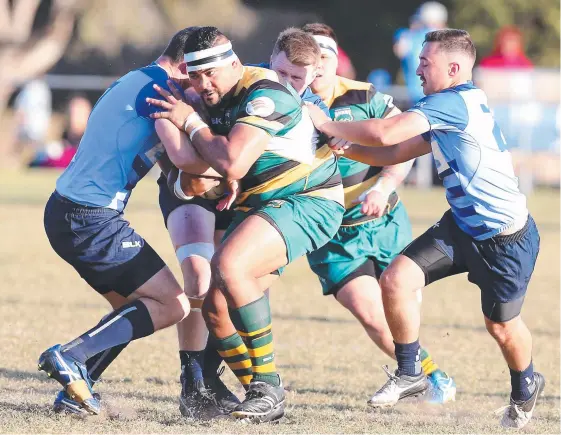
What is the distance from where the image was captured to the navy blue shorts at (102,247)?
207 inches

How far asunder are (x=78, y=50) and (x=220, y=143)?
25.1 meters

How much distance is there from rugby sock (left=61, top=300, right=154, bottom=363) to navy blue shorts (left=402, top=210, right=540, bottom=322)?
1378mm

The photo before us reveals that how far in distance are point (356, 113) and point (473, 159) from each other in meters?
1.19

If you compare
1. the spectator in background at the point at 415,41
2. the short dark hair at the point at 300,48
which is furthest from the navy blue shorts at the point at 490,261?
the spectator in background at the point at 415,41

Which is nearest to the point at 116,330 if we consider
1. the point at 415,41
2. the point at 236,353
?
the point at 236,353

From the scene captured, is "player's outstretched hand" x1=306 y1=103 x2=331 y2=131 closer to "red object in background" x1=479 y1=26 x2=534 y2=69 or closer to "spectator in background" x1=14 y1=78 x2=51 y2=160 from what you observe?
"red object in background" x1=479 y1=26 x2=534 y2=69

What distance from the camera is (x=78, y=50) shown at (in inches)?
1156

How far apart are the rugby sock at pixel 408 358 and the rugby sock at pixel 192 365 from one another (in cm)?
102

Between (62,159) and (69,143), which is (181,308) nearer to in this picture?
(69,143)

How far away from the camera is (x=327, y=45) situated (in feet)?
21.1

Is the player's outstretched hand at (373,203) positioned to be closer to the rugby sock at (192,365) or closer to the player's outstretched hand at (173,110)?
the rugby sock at (192,365)

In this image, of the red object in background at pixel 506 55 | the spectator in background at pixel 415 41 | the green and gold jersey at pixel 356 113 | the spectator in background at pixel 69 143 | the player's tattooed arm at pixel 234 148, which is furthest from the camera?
the spectator in background at pixel 69 143

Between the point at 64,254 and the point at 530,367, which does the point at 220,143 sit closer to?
the point at 64,254

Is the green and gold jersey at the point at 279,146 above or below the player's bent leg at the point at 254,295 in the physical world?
above
